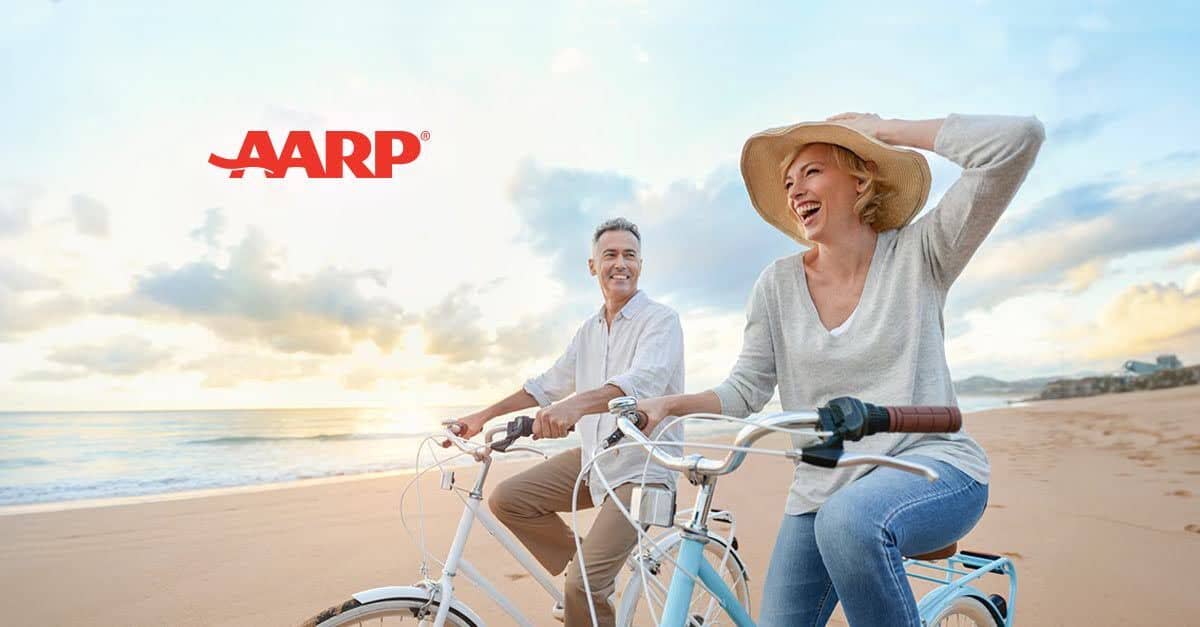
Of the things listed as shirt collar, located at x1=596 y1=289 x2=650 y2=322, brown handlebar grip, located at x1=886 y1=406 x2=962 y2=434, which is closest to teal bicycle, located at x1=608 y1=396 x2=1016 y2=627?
brown handlebar grip, located at x1=886 y1=406 x2=962 y2=434

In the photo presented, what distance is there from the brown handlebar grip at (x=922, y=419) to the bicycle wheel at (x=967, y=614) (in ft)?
3.15

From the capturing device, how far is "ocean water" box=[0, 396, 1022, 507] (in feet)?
35.8

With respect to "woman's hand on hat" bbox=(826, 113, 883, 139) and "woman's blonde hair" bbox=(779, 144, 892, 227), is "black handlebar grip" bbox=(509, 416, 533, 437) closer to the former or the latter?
"woman's blonde hair" bbox=(779, 144, 892, 227)

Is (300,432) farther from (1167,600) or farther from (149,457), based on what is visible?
(1167,600)

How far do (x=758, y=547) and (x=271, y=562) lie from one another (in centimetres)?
374

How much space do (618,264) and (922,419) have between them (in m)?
2.00

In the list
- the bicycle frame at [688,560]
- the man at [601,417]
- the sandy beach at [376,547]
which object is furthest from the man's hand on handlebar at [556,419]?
the sandy beach at [376,547]

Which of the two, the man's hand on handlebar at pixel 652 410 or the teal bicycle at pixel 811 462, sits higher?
the man's hand on handlebar at pixel 652 410

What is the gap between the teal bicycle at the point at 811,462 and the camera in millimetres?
1232

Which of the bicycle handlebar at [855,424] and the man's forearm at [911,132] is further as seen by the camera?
the man's forearm at [911,132]

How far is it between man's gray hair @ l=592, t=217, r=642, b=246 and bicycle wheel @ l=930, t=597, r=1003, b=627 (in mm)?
1819

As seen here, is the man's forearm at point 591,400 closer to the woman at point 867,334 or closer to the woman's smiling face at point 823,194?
the woman at point 867,334

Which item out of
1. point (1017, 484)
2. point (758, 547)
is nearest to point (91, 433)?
point (758, 547)

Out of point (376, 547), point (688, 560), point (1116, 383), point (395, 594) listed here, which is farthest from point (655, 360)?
point (1116, 383)
